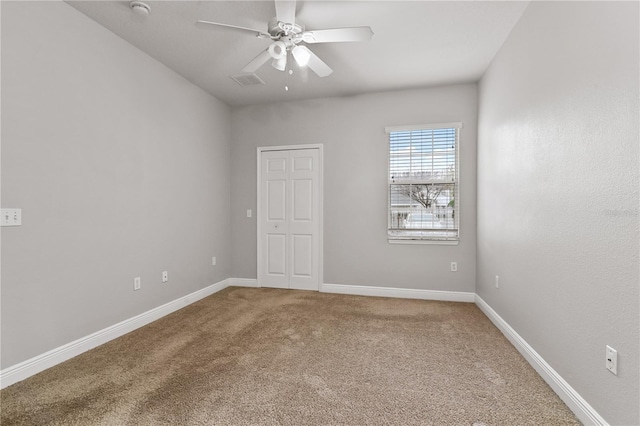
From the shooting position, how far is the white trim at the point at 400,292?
13.1 feet

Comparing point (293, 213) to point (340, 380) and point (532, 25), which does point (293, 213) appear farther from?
point (532, 25)

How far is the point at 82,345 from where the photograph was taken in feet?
8.22

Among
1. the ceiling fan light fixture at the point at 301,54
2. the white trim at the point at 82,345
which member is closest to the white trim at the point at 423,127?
the ceiling fan light fixture at the point at 301,54

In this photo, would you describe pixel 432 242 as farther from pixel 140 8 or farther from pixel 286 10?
pixel 140 8

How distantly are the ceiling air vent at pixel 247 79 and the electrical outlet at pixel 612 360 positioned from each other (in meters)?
3.76

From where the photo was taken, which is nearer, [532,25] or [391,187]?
[532,25]

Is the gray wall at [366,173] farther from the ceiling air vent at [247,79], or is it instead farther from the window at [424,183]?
the ceiling air vent at [247,79]

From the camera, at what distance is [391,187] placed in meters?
4.19

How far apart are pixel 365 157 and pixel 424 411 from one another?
3147mm

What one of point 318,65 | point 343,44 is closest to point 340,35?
point 318,65

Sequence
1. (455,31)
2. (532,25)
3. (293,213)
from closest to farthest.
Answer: (532,25) < (455,31) < (293,213)

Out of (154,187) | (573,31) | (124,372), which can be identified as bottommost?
(124,372)

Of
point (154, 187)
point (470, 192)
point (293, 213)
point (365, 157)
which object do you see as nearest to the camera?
point (154, 187)

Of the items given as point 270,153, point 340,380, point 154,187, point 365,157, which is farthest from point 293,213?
point 340,380
